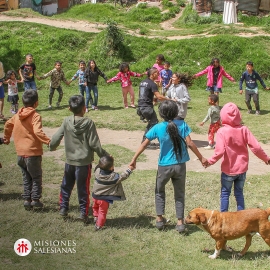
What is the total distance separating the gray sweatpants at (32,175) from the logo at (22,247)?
947 millimetres

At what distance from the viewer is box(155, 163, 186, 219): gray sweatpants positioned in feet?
19.8

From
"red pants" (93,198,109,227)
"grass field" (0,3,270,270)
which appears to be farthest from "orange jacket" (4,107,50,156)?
"red pants" (93,198,109,227)

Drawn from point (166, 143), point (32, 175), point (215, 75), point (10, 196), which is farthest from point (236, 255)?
point (215, 75)

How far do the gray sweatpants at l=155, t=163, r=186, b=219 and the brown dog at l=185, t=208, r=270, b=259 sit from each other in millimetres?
658

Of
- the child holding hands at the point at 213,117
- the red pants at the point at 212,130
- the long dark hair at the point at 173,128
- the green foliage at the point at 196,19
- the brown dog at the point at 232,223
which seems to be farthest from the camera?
the green foliage at the point at 196,19

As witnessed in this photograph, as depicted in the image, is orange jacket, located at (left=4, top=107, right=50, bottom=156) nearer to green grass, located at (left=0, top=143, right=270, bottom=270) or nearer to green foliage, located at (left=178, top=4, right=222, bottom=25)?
green grass, located at (left=0, top=143, right=270, bottom=270)

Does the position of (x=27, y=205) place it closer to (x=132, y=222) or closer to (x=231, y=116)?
(x=132, y=222)

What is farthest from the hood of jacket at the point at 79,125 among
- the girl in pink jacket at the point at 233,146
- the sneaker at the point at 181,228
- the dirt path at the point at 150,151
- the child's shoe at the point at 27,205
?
the dirt path at the point at 150,151

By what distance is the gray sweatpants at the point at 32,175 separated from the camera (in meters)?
6.68

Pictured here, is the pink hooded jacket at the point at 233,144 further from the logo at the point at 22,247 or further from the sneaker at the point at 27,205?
the sneaker at the point at 27,205

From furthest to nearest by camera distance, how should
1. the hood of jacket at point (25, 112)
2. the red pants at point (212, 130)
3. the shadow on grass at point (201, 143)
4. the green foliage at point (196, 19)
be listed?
the green foliage at point (196, 19) < the shadow on grass at point (201, 143) < the red pants at point (212, 130) < the hood of jacket at point (25, 112)

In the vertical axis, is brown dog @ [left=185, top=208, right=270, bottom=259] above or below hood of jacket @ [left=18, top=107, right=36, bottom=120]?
below

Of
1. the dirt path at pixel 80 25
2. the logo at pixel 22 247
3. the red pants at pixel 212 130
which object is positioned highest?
the dirt path at pixel 80 25

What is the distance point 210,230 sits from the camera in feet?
18.0
